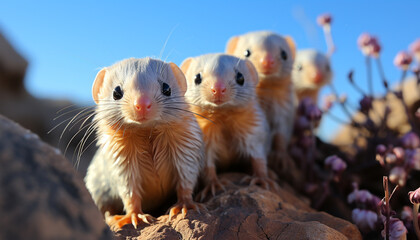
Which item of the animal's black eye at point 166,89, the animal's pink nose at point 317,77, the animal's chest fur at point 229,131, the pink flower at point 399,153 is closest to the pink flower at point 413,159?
the pink flower at point 399,153

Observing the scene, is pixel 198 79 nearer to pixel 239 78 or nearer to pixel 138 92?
pixel 239 78

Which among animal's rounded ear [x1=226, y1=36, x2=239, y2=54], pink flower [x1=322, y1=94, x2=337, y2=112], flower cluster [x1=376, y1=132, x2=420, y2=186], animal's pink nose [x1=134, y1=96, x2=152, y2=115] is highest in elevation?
animal's rounded ear [x1=226, y1=36, x2=239, y2=54]

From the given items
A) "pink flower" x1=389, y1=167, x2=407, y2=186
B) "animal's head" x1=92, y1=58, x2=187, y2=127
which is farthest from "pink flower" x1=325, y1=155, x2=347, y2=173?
"animal's head" x1=92, y1=58, x2=187, y2=127

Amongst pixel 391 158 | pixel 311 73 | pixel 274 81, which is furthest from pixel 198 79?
pixel 311 73

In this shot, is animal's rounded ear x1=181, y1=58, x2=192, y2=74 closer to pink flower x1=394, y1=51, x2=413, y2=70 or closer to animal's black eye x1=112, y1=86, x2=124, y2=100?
animal's black eye x1=112, y1=86, x2=124, y2=100

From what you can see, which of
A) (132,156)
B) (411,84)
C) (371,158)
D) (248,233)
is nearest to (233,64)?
(132,156)

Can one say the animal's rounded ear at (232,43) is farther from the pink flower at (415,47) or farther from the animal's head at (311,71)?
the pink flower at (415,47)
